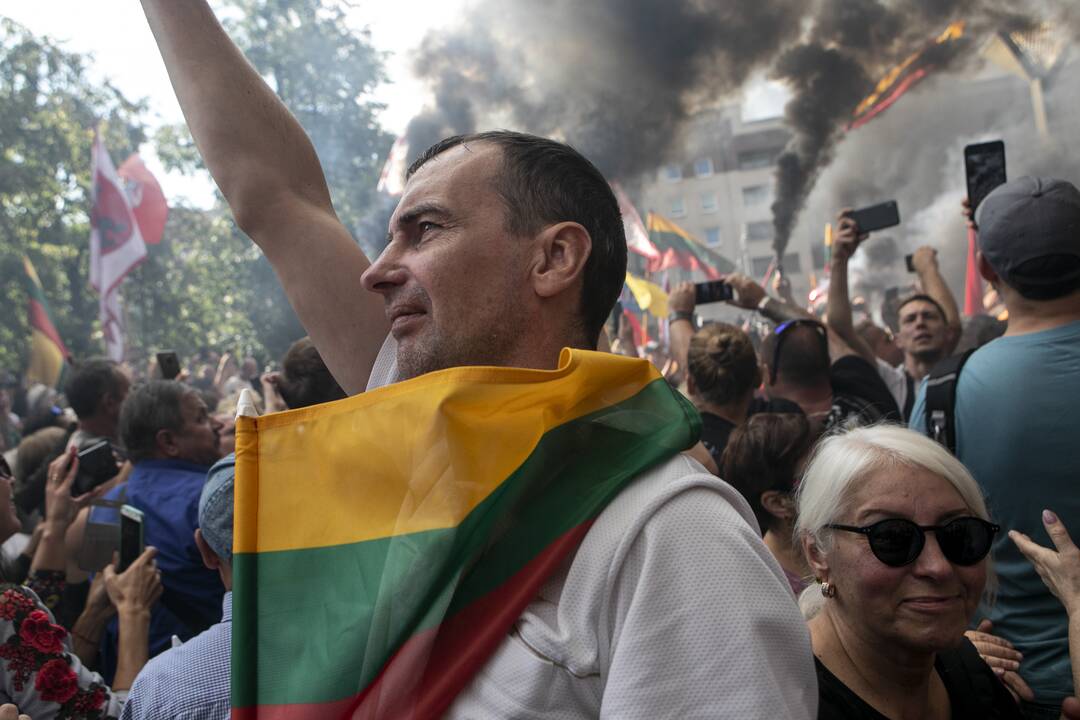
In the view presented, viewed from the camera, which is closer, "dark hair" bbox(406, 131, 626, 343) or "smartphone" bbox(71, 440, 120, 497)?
"dark hair" bbox(406, 131, 626, 343)

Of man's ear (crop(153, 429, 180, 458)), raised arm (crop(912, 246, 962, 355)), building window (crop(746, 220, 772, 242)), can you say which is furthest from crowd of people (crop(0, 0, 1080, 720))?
building window (crop(746, 220, 772, 242))

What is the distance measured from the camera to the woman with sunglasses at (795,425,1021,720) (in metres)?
1.89

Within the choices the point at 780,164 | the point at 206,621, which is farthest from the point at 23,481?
the point at 780,164

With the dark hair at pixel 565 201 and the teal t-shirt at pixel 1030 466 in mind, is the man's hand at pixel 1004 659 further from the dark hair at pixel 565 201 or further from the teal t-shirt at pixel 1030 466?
the dark hair at pixel 565 201

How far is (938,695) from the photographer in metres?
1.97

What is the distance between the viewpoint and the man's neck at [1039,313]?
2436 millimetres

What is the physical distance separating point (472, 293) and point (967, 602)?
3.99 feet

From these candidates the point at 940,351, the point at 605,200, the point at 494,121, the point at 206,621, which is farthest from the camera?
the point at 494,121

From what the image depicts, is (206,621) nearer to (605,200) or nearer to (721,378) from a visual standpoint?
(721,378)

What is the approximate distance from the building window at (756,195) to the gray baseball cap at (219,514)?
43457 mm

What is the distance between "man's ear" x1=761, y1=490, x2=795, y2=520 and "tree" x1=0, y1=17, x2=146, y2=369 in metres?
28.0

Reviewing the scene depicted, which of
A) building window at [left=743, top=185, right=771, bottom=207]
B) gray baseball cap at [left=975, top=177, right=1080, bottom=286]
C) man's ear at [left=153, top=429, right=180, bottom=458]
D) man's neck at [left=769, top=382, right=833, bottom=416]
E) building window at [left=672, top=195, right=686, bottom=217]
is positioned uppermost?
building window at [left=743, top=185, right=771, bottom=207]

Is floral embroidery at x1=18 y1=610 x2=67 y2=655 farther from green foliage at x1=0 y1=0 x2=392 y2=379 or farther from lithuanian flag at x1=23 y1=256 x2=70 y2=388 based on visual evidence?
green foliage at x1=0 y1=0 x2=392 y2=379

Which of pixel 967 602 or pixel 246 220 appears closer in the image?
pixel 246 220
